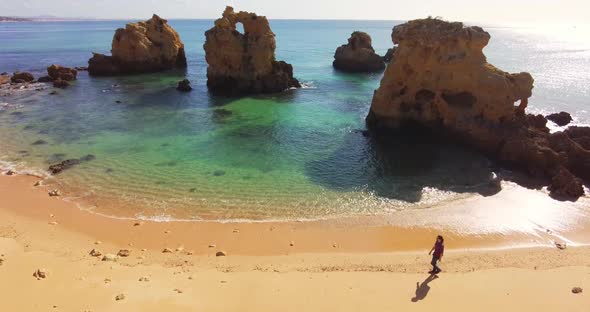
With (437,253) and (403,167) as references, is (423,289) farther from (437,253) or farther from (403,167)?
(403,167)

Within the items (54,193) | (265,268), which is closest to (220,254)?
(265,268)

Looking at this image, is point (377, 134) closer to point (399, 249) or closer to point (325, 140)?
point (325, 140)

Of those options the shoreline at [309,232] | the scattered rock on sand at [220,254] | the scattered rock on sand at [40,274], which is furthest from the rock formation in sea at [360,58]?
the scattered rock on sand at [40,274]

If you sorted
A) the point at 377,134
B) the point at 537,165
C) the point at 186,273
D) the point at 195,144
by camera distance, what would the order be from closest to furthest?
the point at 186,273, the point at 537,165, the point at 195,144, the point at 377,134

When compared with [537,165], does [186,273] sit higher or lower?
lower

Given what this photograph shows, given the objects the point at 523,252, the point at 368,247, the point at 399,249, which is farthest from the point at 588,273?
the point at 368,247

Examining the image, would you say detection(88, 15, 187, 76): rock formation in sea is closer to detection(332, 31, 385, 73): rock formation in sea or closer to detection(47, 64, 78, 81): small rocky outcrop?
detection(47, 64, 78, 81): small rocky outcrop
